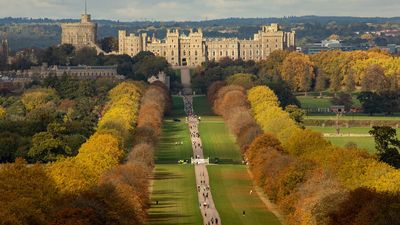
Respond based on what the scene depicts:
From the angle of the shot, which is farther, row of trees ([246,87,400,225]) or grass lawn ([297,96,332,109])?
grass lawn ([297,96,332,109])

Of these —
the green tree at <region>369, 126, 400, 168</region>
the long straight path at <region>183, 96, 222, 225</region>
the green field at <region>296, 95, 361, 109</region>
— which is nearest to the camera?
the long straight path at <region>183, 96, 222, 225</region>

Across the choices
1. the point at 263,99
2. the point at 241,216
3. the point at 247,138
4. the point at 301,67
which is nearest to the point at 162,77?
the point at 301,67

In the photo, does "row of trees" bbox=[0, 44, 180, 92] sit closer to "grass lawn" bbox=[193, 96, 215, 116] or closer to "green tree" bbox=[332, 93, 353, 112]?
"grass lawn" bbox=[193, 96, 215, 116]

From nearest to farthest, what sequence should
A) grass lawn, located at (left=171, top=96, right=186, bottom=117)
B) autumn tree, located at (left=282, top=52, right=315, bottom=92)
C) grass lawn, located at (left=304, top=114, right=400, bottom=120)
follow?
grass lawn, located at (left=304, top=114, right=400, bottom=120), grass lawn, located at (left=171, top=96, right=186, bottom=117), autumn tree, located at (left=282, top=52, right=315, bottom=92)

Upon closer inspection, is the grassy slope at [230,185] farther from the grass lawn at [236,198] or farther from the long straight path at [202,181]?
the long straight path at [202,181]

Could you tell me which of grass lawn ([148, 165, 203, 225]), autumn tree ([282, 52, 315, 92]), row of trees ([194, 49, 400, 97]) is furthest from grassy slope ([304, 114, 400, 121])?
grass lawn ([148, 165, 203, 225])

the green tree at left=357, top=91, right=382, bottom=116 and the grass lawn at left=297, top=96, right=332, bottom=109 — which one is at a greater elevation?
the green tree at left=357, top=91, right=382, bottom=116

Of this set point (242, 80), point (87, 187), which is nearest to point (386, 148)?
point (87, 187)
